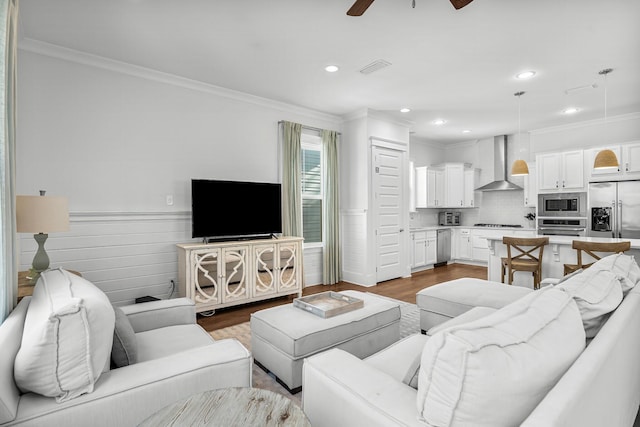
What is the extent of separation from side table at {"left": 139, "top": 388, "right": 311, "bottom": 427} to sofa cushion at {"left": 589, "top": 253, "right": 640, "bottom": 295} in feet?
5.85

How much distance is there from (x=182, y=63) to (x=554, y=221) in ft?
20.9

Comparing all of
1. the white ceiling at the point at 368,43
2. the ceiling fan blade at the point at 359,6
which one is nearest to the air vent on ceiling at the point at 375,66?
the white ceiling at the point at 368,43

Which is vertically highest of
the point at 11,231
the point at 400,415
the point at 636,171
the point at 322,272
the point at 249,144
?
the point at 249,144

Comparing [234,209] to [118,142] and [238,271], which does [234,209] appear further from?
[118,142]

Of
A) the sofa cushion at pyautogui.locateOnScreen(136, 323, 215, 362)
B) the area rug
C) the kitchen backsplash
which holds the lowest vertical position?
the area rug

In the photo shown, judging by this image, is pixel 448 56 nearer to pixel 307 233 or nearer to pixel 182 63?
pixel 182 63

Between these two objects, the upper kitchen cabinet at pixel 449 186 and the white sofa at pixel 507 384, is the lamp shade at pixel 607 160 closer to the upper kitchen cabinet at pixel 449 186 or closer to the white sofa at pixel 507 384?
the white sofa at pixel 507 384

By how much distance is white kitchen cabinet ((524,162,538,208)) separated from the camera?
6.31 meters

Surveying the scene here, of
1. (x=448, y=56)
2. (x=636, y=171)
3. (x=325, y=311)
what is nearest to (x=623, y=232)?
(x=636, y=171)

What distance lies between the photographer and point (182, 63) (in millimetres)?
3520

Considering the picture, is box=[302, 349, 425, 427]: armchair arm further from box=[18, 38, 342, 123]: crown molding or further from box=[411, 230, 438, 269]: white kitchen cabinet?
box=[411, 230, 438, 269]: white kitchen cabinet

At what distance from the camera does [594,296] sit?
4.43 feet

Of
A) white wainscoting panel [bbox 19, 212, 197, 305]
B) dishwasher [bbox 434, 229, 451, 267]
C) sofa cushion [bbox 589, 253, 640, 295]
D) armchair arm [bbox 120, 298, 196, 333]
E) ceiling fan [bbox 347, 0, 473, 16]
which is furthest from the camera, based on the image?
dishwasher [bbox 434, 229, 451, 267]

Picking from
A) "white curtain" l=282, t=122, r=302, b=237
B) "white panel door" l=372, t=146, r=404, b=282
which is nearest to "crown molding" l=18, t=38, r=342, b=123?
"white curtain" l=282, t=122, r=302, b=237
